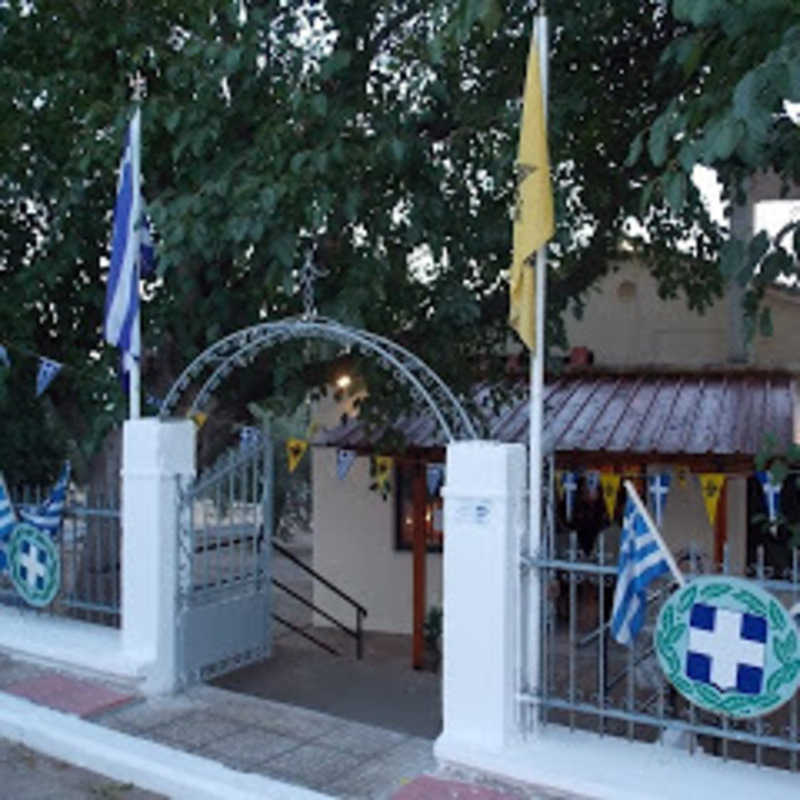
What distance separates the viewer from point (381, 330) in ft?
28.0

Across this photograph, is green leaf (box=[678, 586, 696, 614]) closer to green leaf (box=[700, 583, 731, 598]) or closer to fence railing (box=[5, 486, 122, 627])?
green leaf (box=[700, 583, 731, 598])

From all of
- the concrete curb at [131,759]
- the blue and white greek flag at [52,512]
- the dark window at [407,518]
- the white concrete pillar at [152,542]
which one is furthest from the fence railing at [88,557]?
the dark window at [407,518]

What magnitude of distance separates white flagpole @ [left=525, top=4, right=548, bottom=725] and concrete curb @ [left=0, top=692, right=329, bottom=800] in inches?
56.9

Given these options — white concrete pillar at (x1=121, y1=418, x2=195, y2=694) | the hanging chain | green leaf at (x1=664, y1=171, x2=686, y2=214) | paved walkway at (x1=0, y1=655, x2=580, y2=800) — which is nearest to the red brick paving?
paved walkway at (x1=0, y1=655, x2=580, y2=800)

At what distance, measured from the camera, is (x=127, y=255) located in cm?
729

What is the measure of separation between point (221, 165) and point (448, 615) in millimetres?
4134

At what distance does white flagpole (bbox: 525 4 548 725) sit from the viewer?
18.0 ft

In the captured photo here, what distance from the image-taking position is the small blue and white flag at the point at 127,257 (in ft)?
23.8

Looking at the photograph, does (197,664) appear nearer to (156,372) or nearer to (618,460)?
(156,372)

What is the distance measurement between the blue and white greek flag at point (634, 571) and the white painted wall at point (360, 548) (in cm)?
840

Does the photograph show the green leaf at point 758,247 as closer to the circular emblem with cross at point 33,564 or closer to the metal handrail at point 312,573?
the circular emblem with cross at point 33,564

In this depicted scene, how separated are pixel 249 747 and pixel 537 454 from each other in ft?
8.60

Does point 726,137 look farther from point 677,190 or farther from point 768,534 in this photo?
point 768,534

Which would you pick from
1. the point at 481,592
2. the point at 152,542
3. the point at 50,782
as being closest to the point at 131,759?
the point at 50,782
